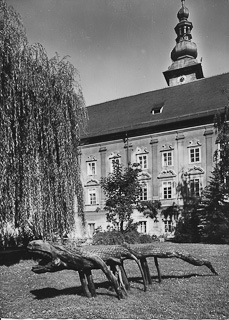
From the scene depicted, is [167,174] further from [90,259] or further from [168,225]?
[90,259]

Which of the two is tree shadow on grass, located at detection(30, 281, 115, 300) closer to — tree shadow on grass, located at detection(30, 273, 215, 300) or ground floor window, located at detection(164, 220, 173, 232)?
tree shadow on grass, located at detection(30, 273, 215, 300)

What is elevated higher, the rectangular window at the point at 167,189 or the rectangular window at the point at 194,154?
the rectangular window at the point at 194,154

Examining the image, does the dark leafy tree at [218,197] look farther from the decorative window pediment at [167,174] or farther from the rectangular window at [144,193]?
the rectangular window at [144,193]

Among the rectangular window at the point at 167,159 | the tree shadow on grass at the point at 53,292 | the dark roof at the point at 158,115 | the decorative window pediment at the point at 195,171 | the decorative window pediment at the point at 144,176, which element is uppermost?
the dark roof at the point at 158,115

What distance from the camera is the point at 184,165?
11398 millimetres

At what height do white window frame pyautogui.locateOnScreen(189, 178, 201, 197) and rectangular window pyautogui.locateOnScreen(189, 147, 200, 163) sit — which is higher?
rectangular window pyautogui.locateOnScreen(189, 147, 200, 163)

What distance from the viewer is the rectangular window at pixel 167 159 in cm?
1116

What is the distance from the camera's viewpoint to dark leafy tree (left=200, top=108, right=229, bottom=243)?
8.41 m

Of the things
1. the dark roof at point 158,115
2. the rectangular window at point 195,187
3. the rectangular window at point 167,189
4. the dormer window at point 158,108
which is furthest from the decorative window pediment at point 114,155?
the rectangular window at point 195,187

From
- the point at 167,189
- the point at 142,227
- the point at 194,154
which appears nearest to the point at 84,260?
the point at 142,227

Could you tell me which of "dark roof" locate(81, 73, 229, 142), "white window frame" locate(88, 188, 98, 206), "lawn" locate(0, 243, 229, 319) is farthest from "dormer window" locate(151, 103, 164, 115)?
"lawn" locate(0, 243, 229, 319)

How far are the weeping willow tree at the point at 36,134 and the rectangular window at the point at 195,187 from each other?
16.0 feet

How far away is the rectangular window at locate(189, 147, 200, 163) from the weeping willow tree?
5.46m

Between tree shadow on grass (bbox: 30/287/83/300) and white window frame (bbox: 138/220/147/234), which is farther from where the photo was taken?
white window frame (bbox: 138/220/147/234)
